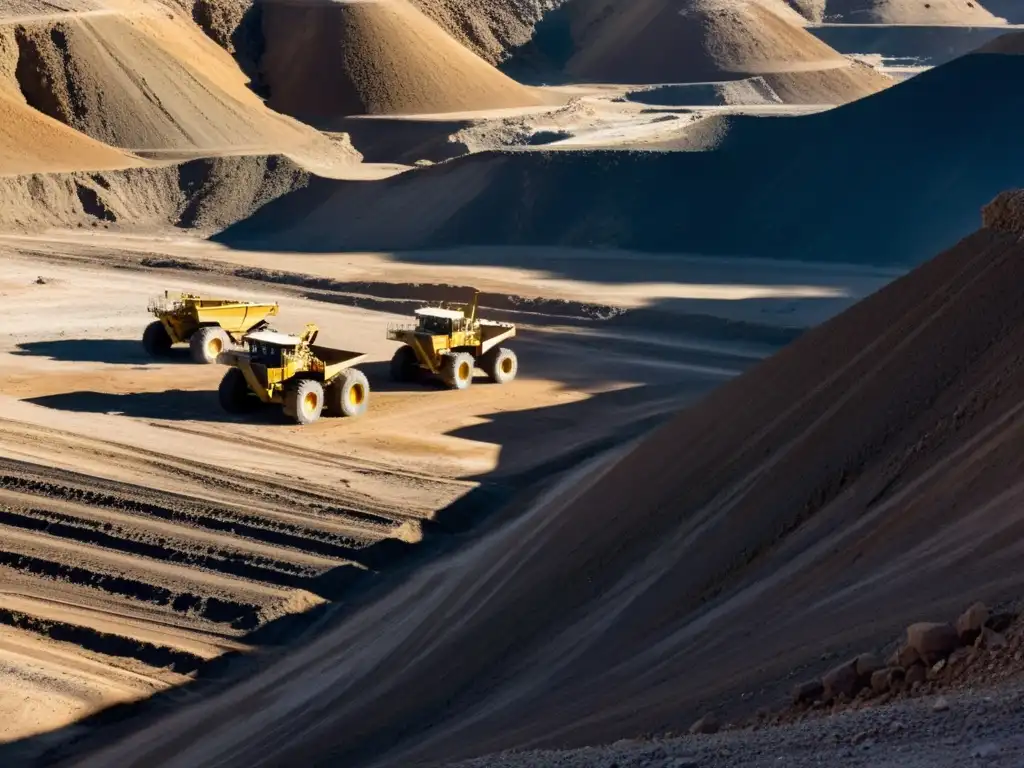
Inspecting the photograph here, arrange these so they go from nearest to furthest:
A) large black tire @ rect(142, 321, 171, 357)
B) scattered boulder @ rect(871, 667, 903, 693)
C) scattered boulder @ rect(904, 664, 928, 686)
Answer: scattered boulder @ rect(904, 664, 928, 686)
scattered boulder @ rect(871, 667, 903, 693)
large black tire @ rect(142, 321, 171, 357)

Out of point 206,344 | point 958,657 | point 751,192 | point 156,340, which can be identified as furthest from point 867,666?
point 751,192

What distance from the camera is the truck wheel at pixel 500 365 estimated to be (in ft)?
79.5

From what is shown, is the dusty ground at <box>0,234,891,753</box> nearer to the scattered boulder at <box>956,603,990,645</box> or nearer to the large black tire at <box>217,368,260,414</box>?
the large black tire at <box>217,368,260,414</box>

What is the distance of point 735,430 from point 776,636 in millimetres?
4584

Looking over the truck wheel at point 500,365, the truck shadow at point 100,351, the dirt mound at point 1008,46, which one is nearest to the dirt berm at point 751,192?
the dirt mound at point 1008,46

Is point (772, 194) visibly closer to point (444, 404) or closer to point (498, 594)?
point (444, 404)

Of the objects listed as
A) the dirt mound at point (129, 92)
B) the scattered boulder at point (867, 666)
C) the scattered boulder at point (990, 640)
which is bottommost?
the scattered boulder at point (867, 666)

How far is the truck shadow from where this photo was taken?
2536 cm

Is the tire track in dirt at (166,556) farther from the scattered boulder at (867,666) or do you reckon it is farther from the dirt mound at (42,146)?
the dirt mound at (42,146)

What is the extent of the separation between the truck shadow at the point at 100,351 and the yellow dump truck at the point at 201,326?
0.29 m

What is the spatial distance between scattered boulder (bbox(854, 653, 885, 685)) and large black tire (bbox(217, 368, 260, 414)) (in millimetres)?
15315

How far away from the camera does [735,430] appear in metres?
13.2

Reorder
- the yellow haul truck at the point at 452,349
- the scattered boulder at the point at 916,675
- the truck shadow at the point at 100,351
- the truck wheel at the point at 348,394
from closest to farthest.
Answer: the scattered boulder at the point at 916,675 → the truck wheel at the point at 348,394 → the yellow haul truck at the point at 452,349 → the truck shadow at the point at 100,351

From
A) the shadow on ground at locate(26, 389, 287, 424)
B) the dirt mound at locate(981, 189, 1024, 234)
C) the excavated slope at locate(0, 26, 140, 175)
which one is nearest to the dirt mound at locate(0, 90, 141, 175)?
the excavated slope at locate(0, 26, 140, 175)
